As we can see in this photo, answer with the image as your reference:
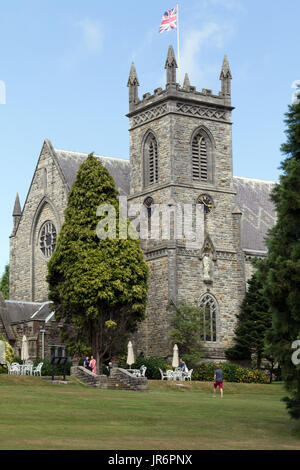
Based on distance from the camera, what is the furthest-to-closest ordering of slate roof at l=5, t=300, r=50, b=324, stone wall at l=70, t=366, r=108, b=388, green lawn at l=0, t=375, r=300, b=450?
1. slate roof at l=5, t=300, r=50, b=324
2. stone wall at l=70, t=366, r=108, b=388
3. green lawn at l=0, t=375, r=300, b=450

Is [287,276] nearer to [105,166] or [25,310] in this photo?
[25,310]

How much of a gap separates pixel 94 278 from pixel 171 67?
63.1ft

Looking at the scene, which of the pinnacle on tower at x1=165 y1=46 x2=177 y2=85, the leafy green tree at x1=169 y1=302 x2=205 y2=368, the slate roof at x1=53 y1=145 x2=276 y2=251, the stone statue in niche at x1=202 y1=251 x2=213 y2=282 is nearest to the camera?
the leafy green tree at x1=169 y1=302 x2=205 y2=368

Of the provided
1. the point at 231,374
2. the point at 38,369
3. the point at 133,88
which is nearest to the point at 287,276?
the point at 38,369

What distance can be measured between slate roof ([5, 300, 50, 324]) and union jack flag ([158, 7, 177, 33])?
19600 mm

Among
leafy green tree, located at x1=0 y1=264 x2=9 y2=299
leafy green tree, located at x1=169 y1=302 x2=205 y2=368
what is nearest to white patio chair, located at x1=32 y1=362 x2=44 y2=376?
leafy green tree, located at x1=169 y1=302 x2=205 y2=368

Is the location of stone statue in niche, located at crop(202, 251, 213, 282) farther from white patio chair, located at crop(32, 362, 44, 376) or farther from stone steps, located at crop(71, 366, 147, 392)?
stone steps, located at crop(71, 366, 147, 392)

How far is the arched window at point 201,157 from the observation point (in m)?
61.8

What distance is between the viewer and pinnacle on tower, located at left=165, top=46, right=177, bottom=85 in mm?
60928

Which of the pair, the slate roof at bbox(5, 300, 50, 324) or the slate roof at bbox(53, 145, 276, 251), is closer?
the slate roof at bbox(5, 300, 50, 324)

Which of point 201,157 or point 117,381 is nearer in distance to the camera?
point 117,381

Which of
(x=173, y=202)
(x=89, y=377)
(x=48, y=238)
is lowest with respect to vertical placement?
(x=89, y=377)

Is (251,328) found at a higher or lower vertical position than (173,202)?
lower

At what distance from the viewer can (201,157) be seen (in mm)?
62281
